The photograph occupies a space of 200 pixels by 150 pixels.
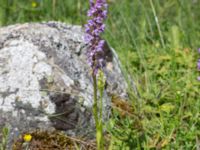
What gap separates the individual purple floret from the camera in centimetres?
238

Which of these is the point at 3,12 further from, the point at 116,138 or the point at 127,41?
the point at 116,138

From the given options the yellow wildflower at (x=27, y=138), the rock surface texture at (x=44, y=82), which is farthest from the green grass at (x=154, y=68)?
the yellow wildflower at (x=27, y=138)

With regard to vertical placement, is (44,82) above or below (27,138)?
above

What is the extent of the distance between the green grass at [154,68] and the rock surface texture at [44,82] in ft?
0.77

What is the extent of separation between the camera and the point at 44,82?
3236 millimetres

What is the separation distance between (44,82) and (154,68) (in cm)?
103

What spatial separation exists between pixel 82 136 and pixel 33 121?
307 mm

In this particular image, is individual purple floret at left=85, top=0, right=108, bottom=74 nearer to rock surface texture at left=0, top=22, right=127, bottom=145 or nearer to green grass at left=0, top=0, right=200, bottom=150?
green grass at left=0, top=0, right=200, bottom=150

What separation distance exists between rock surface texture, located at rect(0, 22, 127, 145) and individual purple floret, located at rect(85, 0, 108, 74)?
77cm

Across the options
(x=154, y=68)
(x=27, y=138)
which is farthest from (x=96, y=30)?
(x=154, y=68)

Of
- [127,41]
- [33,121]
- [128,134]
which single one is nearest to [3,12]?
[127,41]

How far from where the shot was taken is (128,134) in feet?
9.55

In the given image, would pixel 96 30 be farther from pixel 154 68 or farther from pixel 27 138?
pixel 154 68

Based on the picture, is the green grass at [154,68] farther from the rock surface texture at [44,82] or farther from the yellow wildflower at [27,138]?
the yellow wildflower at [27,138]
